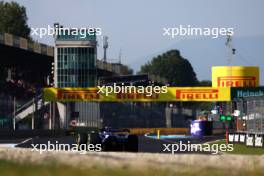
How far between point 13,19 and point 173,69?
66910 millimetres

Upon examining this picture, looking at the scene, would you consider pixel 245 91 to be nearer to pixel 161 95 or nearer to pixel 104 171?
pixel 161 95

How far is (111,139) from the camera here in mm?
29359

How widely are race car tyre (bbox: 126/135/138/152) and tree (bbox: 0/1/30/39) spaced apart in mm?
89683

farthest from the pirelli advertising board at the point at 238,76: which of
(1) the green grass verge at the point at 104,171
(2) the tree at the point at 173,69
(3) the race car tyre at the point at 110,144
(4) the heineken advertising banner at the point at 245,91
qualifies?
(2) the tree at the point at 173,69

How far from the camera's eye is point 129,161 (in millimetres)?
12727

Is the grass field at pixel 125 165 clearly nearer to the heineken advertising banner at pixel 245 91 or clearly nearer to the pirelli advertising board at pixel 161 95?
the heineken advertising banner at pixel 245 91

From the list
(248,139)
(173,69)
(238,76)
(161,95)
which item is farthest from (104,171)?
(173,69)

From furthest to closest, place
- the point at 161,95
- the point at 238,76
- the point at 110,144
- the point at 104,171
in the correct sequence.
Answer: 1. the point at 238,76
2. the point at 161,95
3. the point at 110,144
4. the point at 104,171

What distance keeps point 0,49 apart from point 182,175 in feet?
201

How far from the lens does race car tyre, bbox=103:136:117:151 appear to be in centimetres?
2883

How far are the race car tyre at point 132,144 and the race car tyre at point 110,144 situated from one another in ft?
2.10

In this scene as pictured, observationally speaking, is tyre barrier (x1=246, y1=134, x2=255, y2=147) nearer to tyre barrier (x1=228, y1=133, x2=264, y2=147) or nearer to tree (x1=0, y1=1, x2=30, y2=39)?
tyre barrier (x1=228, y1=133, x2=264, y2=147)

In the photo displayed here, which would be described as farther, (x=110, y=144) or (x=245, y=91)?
(x=245, y=91)

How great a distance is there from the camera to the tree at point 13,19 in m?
118
